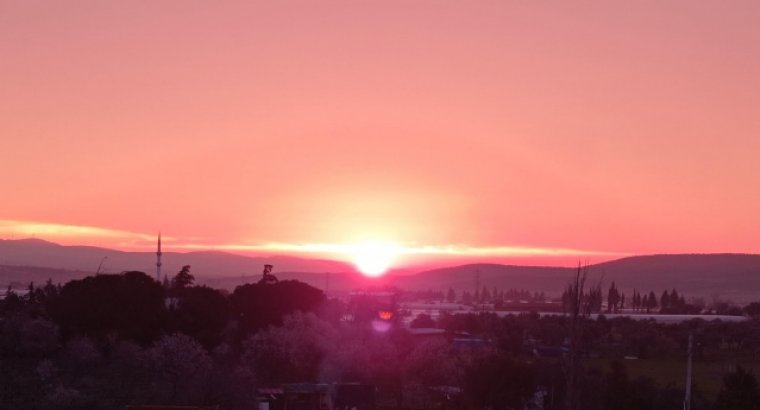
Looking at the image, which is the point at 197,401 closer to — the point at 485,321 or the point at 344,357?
the point at 344,357

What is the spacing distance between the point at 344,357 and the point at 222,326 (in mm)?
8411

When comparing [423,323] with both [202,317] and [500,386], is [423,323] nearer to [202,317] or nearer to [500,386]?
[202,317]

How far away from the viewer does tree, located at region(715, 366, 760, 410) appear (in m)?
31.5

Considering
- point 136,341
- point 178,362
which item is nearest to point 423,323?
point 136,341

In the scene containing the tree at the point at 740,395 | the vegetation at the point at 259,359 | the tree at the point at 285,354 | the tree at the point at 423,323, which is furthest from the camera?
the tree at the point at 423,323

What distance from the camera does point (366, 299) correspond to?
3187 inches

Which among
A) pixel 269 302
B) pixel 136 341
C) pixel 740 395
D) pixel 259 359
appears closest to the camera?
pixel 740 395

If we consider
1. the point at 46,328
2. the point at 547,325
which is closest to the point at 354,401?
the point at 46,328

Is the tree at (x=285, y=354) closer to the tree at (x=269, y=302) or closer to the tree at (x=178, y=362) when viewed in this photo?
the tree at (x=178, y=362)

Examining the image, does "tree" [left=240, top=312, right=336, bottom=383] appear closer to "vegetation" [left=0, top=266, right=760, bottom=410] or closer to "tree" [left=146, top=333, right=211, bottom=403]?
"vegetation" [left=0, top=266, right=760, bottom=410]

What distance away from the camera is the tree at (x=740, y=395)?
103 feet

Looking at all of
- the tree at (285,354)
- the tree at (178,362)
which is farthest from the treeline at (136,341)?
the tree at (285,354)

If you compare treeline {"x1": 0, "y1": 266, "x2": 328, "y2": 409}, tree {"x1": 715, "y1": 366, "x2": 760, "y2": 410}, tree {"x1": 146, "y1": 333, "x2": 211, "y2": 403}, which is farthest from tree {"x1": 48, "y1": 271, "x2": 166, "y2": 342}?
tree {"x1": 715, "y1": 366, "x2": 760, "y2": 410}

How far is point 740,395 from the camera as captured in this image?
31.8 meters
